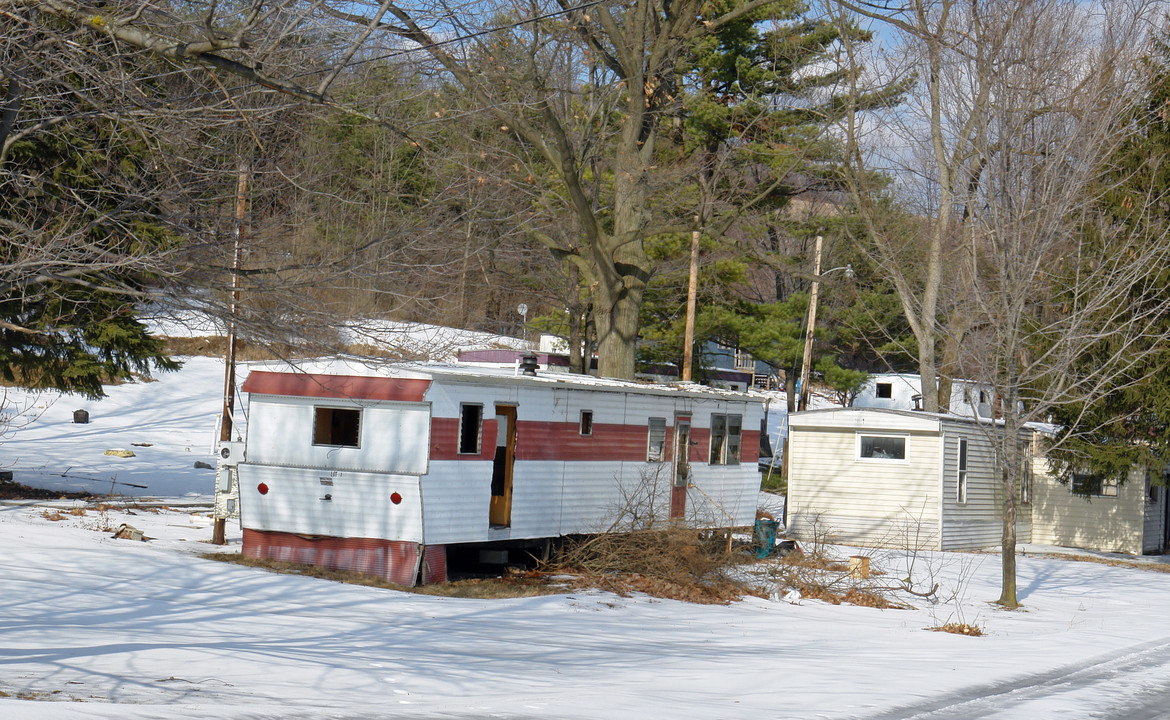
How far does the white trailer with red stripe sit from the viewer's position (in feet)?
47.0

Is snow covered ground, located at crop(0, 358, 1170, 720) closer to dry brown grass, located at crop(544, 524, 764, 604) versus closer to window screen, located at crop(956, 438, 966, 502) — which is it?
dry brown grass, located at crop(544, 524, 764, 604)

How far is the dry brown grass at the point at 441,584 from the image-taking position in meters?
14.3

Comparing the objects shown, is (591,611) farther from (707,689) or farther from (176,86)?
(176,86)

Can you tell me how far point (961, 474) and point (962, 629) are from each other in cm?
1158

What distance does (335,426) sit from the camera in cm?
1516

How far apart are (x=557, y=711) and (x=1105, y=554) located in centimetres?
2289

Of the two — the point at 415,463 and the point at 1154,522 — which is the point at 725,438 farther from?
the point at 1154,522

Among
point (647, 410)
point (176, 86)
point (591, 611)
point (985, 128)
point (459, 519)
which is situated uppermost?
point (985, 128)

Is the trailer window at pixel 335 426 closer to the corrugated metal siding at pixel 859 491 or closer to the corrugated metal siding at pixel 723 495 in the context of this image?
the corrugated metal siding at pixel 723 495

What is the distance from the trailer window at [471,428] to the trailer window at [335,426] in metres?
1.31

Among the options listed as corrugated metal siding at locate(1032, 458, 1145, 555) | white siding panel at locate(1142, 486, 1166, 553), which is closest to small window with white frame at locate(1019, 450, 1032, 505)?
corrugated metal siding at locate(1032, 458, 1145, 555)

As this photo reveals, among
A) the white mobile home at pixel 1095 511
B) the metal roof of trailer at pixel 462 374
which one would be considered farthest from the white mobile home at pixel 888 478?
the metal roof of trailer at pixel 462 374

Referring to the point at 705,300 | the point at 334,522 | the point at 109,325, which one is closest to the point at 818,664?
the point at 334,522

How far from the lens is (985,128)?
707 inches
